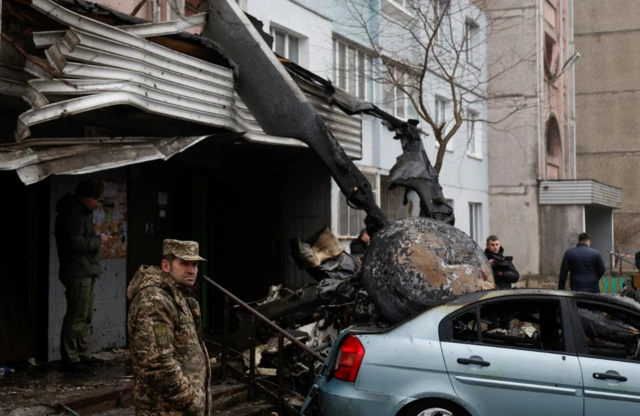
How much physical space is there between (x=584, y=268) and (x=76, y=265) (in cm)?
784

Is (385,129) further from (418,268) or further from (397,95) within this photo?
(418,268)

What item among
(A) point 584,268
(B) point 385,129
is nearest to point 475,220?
(B) point 385,129

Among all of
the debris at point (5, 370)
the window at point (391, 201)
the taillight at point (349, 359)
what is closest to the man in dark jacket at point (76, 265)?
the debris at point (5, 370)

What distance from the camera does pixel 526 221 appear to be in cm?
2588

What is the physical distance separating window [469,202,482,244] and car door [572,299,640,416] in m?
17.9

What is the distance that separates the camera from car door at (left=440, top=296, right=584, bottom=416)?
5.84 metres

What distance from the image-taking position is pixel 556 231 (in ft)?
85.4

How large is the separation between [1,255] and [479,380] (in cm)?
521

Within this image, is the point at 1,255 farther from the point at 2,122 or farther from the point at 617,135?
the point at 617,135

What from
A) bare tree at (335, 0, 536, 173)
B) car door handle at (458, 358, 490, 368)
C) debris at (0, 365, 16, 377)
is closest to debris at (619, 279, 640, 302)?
bare tree at (335, 0, 536, 173)

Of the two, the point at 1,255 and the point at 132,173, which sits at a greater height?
the point at 132,173

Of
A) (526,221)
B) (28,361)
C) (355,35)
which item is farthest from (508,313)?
(526,221)

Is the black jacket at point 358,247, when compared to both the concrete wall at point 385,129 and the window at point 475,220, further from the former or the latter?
the window at point 475,220

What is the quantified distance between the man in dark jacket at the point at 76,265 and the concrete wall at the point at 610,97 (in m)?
31.1
